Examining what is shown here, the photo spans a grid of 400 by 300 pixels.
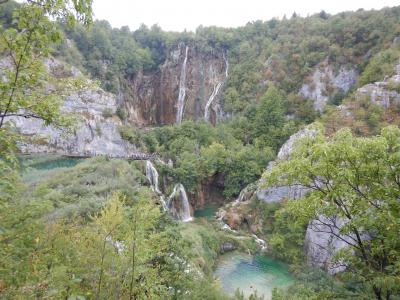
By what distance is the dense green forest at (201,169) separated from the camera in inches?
175

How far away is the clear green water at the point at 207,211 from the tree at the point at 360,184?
21015mm

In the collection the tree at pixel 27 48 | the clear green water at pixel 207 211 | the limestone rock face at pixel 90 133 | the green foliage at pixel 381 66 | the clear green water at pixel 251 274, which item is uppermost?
the green foliage at pixel 381 66

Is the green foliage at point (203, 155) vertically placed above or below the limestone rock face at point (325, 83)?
below

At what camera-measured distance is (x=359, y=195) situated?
23.0 ft

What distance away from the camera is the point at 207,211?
29.8 metres

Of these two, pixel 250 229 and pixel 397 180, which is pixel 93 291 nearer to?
pixel 397 180

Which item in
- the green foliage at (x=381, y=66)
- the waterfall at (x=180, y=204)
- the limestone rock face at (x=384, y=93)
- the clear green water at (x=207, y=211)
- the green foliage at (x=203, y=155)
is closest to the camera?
the waterfall at (x=180, y=204)

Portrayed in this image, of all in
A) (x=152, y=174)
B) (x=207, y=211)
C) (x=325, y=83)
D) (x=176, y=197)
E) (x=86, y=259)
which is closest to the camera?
(x=86, y=259)

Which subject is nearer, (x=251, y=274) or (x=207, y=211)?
(x=251, y=274)

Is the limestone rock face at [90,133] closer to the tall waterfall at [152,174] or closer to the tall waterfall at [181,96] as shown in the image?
the tall waterfall at [152,174]

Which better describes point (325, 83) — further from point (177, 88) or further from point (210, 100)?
point (177, 88)

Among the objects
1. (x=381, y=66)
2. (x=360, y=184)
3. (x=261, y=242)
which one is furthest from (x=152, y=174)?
(x=381, y=66)

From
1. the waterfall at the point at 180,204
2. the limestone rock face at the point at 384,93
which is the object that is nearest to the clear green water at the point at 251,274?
the waterfall at the point at 180,204

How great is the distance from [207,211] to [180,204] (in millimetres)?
3634
